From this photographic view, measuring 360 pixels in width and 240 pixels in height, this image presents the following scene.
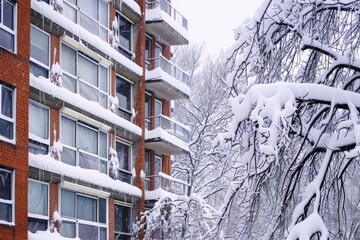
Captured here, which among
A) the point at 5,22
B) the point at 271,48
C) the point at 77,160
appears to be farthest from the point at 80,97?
the point at 271,48

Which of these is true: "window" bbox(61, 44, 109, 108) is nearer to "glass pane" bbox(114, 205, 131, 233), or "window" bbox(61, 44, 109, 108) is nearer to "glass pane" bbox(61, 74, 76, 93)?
"glass pane" bbox(61, 74, 76, 93)

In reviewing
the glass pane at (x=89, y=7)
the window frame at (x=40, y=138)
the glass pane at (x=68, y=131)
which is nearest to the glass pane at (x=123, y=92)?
the glass pane at (x=89, y=7)

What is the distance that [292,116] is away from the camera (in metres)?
7.35

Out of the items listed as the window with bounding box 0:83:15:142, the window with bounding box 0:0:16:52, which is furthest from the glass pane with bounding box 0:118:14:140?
the window with bounding box 0:0:16:52

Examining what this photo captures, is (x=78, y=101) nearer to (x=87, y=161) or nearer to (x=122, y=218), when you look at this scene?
(x=87, y=161)

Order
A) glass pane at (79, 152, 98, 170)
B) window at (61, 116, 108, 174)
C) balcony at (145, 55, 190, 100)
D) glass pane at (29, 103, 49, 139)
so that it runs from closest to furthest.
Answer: glass pane at (29, 103, 49, 139) < window at (61, 116, 108, 174) < glass pane at (79, 152, 98, 170) < balcony at (145, 55, 190, 100)

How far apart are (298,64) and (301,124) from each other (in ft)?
3.76

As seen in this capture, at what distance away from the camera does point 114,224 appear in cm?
2681

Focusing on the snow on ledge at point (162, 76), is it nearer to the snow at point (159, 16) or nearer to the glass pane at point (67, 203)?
the snow at point (159, 16)

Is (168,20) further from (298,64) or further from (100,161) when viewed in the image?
(298,64)

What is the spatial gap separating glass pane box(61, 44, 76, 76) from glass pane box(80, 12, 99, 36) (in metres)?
1.43

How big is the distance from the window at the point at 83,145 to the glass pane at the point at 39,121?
101 centimetres

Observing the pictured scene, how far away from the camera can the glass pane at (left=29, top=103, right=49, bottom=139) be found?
21219 millimetres

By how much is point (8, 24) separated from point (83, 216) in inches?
280
